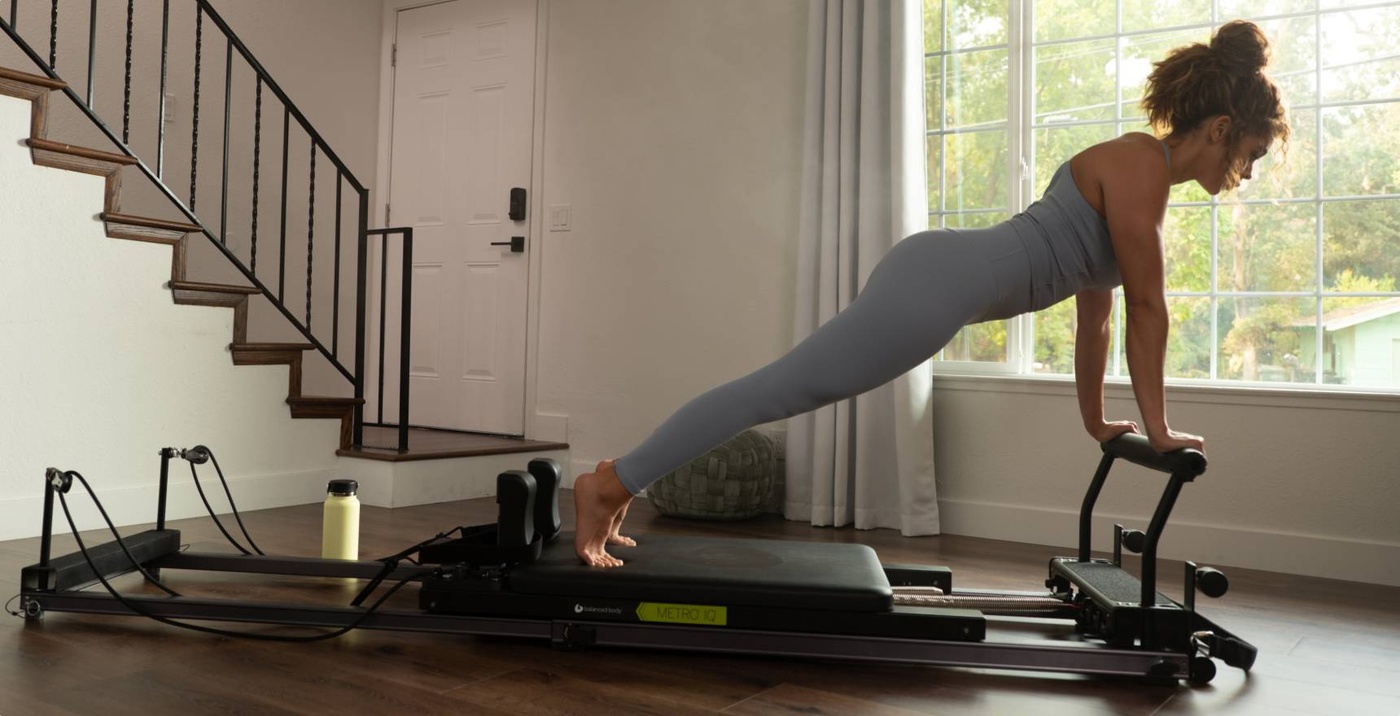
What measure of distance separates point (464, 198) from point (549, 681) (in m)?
3.48

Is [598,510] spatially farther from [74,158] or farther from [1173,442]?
[74,158]

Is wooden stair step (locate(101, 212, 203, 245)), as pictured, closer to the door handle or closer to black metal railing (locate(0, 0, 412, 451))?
black metal railing (locate(0, 0, 412, 451))

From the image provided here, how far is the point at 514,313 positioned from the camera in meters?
4.65

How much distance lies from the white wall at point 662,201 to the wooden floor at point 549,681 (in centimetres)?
216

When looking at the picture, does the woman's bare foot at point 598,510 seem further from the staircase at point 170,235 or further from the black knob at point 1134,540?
the staircase at point 170,235

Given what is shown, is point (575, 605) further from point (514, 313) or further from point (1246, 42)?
point (514, 313)

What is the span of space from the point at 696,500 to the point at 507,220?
70.8 inches

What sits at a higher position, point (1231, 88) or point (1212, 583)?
point (1231, 88)

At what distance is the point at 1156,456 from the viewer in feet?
5.92

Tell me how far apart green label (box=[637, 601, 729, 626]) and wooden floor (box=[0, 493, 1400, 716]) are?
0.08m

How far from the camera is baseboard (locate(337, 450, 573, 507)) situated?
3732 millimetres

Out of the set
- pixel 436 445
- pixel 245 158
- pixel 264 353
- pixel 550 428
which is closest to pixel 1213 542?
pixel 550 428

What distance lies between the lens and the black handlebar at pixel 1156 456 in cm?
172

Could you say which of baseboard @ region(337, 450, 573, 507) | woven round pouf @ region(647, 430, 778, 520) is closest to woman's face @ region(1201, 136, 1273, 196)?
woven round pouf @ region(647, 430, 778, 520)
